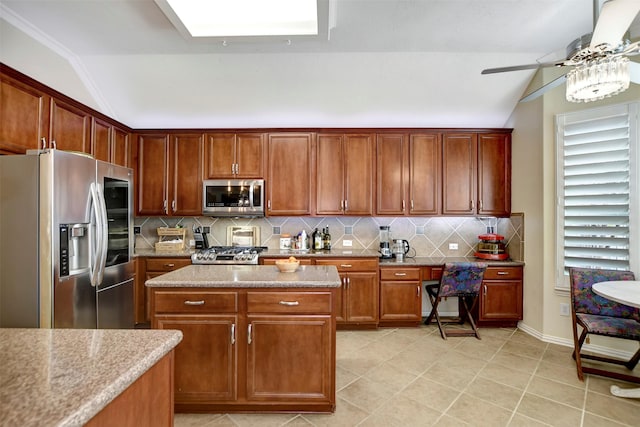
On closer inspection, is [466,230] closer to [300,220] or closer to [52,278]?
[300,220]

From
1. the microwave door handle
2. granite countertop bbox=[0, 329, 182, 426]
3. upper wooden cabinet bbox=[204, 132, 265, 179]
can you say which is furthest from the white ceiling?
granite countertop bbox=[0, 329, 182, 426]

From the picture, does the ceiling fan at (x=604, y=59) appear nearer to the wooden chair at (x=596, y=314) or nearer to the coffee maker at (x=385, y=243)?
the wooden chair at (x=596, y=314)

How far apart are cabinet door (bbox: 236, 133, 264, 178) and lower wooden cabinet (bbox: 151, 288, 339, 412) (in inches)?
82.2

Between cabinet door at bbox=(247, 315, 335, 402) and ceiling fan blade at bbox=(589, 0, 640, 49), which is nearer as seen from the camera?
ceiling fan blade at bbox=(589, 0, 640, 49)

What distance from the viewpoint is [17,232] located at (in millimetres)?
2016

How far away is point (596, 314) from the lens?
2576 mm

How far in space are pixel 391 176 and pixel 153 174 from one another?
307 cm

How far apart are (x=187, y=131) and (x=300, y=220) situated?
1862mm

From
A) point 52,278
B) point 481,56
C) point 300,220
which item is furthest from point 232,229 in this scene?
point 481,56

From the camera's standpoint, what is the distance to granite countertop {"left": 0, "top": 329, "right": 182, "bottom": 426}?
646 millimetres

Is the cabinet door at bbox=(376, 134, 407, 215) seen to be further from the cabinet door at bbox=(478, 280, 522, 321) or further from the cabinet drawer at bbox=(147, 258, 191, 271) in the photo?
the cabinet drawer at bbox=(147, 258, 191, 271)

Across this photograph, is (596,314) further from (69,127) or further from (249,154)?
(69,127)

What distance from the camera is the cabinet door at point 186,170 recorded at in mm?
3697

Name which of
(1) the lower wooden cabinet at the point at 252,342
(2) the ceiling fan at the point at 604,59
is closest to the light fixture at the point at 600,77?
(2) the ceiling fan at the point at 604,59
